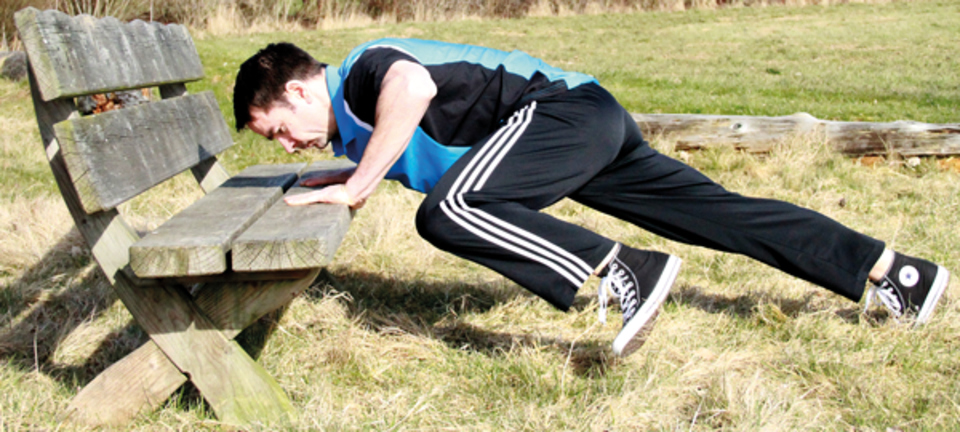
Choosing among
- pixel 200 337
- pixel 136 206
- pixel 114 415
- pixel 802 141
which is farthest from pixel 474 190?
pixel 802 141

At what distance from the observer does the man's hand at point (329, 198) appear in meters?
2.49

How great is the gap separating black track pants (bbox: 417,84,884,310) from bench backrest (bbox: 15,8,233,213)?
93cm

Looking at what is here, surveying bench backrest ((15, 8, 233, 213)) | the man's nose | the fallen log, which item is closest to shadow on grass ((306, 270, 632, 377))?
the man's nose

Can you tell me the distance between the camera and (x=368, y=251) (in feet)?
12.7

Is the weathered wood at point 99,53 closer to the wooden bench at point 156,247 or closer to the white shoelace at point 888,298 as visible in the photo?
the wooden bench at point 156,247

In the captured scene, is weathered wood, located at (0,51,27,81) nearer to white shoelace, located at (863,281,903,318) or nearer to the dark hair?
the dark hair

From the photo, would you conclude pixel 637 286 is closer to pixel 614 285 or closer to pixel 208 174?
pixel 614 285

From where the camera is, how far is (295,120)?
260 centimetres

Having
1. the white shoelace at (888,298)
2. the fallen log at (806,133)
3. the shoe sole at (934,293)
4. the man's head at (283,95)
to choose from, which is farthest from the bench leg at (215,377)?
the fallen log at (806,133)

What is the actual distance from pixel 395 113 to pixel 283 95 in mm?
501

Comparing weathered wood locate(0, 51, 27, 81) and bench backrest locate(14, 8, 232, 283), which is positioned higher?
bench backrest locate(14, 8, 232, 283)

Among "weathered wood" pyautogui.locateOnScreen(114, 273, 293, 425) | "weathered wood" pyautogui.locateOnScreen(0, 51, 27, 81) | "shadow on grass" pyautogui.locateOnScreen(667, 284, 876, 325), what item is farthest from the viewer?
"weathered wood" pyautogui.locateOnScreen(0, 51, 27, 81)

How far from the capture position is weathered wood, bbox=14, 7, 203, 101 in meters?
2.04

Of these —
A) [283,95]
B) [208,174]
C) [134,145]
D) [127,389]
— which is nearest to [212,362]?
[127,389]
